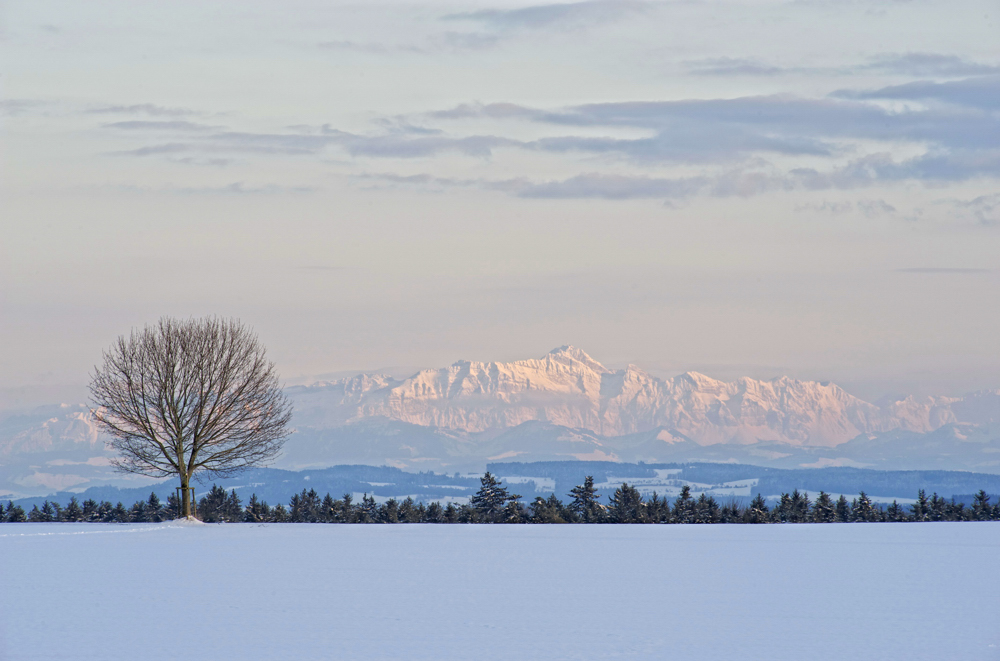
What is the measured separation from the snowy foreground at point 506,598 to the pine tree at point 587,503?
28.1ft

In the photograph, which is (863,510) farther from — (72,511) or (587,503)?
(72,511)

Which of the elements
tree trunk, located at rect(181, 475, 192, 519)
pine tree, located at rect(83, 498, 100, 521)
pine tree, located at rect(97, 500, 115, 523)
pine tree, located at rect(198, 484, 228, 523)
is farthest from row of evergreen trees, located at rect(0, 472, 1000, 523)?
pine tree, located at rect(83, 498, 100, 521)

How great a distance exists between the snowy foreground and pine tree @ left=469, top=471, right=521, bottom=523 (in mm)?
9039

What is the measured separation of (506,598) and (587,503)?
70.8ft

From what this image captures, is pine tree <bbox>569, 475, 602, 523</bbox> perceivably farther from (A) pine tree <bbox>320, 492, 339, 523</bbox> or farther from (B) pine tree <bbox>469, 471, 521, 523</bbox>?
(A) pine tree <bbox>320, 492, 339, 523</bbox>

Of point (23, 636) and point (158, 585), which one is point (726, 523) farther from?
point (23, 636)

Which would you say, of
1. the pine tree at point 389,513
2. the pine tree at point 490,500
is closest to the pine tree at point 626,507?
the pine tree at point 490,500

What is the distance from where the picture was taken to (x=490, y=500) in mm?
39625

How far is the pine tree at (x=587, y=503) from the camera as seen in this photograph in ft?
128

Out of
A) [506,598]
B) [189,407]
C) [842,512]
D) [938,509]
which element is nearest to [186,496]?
[189,407]

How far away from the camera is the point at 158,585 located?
20.0 meters

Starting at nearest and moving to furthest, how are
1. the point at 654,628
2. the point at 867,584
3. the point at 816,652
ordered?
the point at 816,652 → the point at 654,628 → the point at 867,584

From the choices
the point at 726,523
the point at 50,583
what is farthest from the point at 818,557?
the point at 50,583

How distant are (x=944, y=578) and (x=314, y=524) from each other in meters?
23.8
